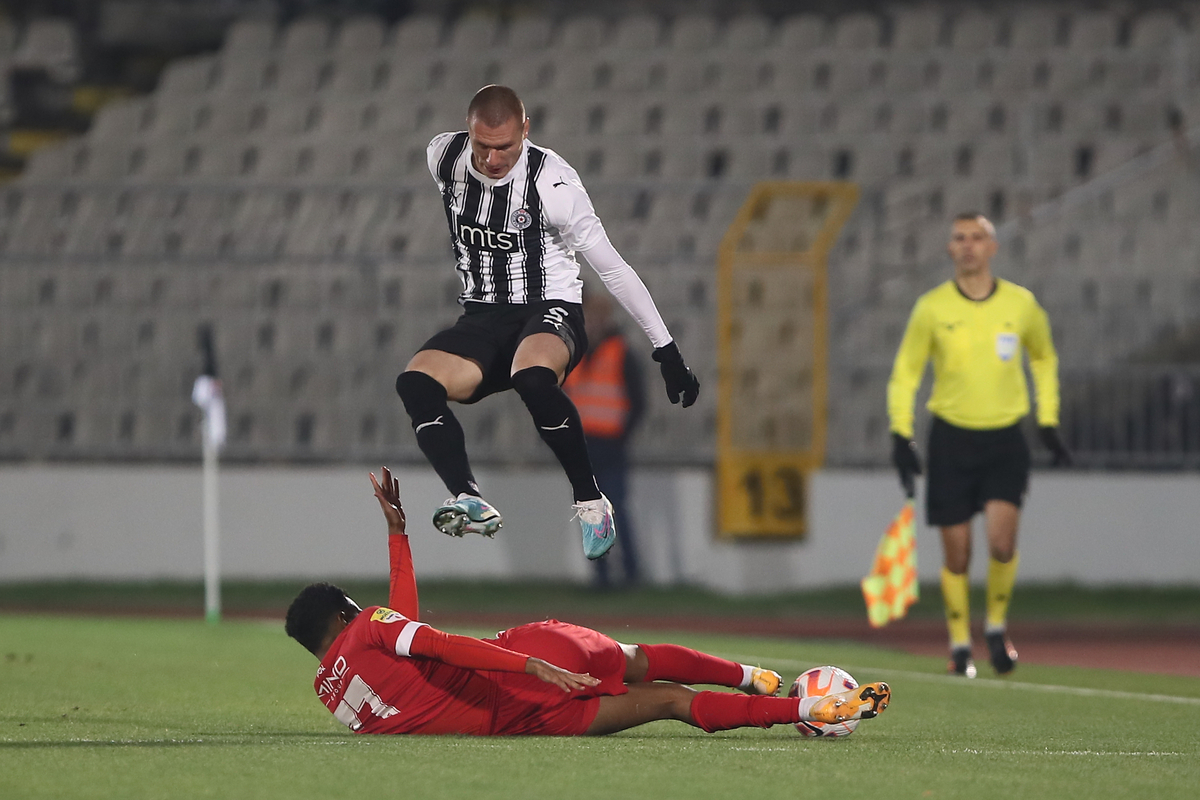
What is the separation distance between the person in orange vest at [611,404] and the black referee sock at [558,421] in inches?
268

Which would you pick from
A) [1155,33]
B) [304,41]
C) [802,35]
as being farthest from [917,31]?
[304,41]

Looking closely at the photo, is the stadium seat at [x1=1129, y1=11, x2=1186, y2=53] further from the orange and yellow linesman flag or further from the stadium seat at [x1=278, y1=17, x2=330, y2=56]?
the orange and yellow linesman flag

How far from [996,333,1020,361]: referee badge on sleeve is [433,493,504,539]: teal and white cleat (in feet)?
12.3

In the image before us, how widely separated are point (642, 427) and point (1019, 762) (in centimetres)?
840

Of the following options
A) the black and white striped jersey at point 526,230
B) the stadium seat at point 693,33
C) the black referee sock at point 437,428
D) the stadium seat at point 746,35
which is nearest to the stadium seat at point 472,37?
the stadium seat at point 693,33

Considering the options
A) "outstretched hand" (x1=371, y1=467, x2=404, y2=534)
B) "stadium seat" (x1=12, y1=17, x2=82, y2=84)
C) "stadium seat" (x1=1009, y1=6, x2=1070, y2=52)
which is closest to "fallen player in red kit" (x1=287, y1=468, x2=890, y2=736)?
"outstretched hand" (x1=371, y1=467, x2=404, y2=534)

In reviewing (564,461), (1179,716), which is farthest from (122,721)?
(1179,716)

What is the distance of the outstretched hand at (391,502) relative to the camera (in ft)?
19.8

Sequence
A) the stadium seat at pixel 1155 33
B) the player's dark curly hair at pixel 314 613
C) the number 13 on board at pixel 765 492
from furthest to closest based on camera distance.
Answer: the stadium seat at pixel 1155 33, the number 13 on board at pixel 765 492, the player's dark curly hair at pixel 314 613

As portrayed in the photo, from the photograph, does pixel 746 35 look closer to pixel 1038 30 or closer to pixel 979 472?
pixel 1038 30

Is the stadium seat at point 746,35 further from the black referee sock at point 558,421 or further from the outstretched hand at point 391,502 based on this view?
the outstretched hand at point 391,502

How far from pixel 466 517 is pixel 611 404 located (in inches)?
293

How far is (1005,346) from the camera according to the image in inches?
344

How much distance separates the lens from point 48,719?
6.46 m
